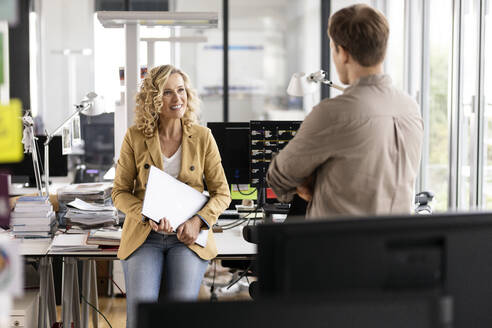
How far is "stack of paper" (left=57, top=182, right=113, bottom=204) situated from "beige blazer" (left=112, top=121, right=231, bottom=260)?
0.81m

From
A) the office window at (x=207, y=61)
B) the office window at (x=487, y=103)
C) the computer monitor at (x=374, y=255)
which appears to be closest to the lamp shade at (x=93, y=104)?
the office window at (x=487, y=103)

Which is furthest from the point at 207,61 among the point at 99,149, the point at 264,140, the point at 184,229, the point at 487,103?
the point at 184,229

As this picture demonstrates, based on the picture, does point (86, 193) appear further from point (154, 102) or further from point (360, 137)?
point (360, 137)

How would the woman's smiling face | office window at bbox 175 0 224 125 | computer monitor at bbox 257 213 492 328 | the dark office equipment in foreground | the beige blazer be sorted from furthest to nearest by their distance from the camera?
office window at bbox 175 0 224 125, the woman's smiling face, the beige blazer, computer monitor at bbox 257 213 492 328, the dark office equipment in foreground

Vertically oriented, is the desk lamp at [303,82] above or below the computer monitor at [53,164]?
above

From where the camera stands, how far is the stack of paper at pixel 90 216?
10.4 feet

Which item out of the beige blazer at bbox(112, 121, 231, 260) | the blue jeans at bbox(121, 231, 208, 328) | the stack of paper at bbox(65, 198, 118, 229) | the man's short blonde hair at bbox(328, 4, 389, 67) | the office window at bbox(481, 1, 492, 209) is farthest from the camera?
the office window at bbox(481, 1, 492, 209)

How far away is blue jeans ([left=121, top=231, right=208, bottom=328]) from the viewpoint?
8.10 feet

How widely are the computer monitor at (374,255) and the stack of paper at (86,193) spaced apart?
8.83ft

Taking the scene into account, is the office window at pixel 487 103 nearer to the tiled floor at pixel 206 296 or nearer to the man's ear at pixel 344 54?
the tiled floor at pixel 206 296

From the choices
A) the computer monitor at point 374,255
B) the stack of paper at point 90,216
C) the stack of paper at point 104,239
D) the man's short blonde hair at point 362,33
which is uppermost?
the man's short blonde hair at point 362,33

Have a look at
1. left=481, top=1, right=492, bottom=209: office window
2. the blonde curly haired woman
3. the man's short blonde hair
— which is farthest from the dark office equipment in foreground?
left=481, top=1, right=492, bottom=209: office window

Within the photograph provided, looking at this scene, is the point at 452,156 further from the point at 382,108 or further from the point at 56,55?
the point at 56,55

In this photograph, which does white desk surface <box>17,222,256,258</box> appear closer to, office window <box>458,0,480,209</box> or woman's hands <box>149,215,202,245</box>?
woman's hands <box>149,215,202,245</box>
